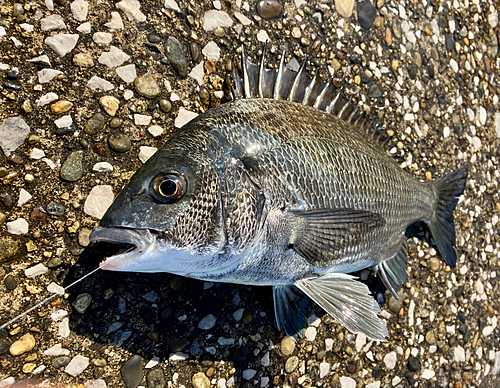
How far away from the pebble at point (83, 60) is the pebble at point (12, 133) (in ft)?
1.20

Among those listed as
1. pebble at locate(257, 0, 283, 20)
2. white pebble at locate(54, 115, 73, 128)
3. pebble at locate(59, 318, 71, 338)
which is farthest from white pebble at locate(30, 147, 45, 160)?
pebble at locate(257, 0, 283, 20)

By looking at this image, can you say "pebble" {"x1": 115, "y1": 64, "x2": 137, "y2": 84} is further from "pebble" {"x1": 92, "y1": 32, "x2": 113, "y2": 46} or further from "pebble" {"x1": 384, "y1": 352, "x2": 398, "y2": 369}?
"pebble" {"x1": 384, "y1": 352, "x2": 398, "y2": 369}

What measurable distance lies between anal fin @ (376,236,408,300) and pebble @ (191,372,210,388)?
1.14m

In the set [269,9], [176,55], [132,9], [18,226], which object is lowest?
[18,226]

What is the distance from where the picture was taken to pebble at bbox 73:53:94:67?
1.80 m

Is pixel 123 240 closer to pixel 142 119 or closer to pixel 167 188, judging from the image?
pixel 167 188

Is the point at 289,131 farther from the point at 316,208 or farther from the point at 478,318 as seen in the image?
the point at 478,318

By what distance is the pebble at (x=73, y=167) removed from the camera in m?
1.75

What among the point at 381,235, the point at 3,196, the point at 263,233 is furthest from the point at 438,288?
the point at 3,196

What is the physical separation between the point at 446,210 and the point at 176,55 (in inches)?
78.5

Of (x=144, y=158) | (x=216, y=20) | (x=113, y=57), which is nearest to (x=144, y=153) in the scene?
(x=144, y=158)

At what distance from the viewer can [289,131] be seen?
1.74 meters

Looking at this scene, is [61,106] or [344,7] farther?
[344,7]

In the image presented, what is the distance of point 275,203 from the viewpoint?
162cm
